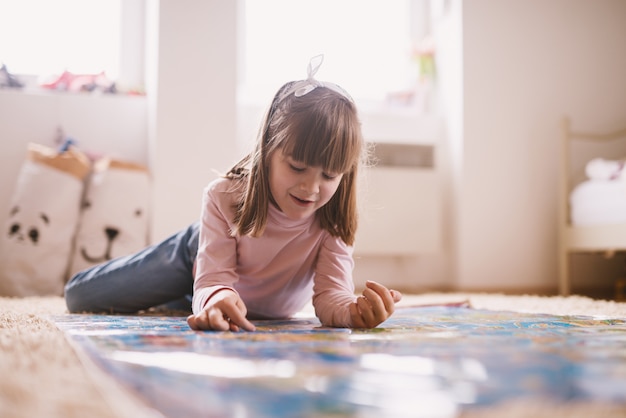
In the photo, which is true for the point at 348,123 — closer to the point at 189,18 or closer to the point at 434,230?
the point at 189,18

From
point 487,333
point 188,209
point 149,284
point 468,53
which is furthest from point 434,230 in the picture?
point 487,333

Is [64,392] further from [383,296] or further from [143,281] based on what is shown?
[143,281]

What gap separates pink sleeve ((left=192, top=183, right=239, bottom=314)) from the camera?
0.92 m

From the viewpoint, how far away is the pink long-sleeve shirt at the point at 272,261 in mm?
934

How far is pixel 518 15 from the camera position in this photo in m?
2.58

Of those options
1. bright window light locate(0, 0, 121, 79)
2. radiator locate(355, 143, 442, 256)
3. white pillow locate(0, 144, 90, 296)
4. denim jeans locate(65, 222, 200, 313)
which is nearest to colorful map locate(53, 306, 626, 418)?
denim jeans locate(65, 222, 200, 313)

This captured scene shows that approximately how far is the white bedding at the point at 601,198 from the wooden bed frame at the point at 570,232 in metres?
0.03

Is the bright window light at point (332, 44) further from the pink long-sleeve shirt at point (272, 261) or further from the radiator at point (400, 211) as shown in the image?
the pink long-sleeve shirt at point (272, 261)

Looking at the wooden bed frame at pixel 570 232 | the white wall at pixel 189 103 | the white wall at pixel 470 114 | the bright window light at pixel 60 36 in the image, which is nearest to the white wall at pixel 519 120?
the white wall at pixel 470 114

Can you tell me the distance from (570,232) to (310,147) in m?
1.74

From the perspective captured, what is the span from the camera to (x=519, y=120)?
2.55m

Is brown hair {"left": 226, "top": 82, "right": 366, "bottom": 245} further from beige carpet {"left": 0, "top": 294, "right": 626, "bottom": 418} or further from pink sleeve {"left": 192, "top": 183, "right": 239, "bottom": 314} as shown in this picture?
beige carpet {"left": 0, "top": 294, "right": 626, "bottom": 418}

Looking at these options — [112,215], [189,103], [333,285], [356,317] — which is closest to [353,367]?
[356,317]

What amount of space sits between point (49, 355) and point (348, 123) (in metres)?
0.50
